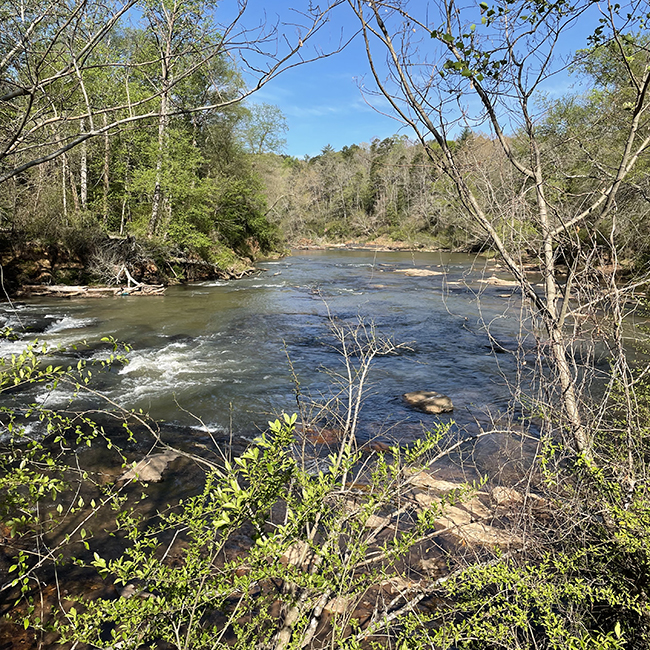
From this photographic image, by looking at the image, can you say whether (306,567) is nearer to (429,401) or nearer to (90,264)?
(429,401)

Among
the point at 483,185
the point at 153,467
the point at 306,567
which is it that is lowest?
the point at 153,467

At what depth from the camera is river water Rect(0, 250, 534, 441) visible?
730cm

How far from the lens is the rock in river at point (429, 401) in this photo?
7.48 m

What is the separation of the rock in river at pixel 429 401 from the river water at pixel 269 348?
18cm

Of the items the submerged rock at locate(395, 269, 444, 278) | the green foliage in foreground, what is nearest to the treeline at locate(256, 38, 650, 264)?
the green foliage in foreground

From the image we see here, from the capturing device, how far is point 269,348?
436 inches

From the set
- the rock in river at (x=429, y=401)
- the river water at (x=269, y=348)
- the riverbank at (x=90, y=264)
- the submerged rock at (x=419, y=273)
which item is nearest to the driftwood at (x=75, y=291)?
the riverbank at (x=90, y=264)

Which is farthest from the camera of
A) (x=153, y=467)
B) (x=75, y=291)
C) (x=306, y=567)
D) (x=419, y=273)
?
(x=419, y=273)

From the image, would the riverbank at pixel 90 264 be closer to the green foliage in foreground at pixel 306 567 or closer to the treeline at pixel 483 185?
the treeline at pixel 483 185

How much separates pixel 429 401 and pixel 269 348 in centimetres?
489

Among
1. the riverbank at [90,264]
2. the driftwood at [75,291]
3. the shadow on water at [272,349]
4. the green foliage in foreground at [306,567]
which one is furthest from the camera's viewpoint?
the riverbank at [90,264]

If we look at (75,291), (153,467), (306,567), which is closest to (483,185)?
(306,567)

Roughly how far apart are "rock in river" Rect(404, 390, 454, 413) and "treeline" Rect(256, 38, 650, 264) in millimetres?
3083

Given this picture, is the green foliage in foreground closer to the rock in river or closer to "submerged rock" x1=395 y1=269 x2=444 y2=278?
the rock in river
